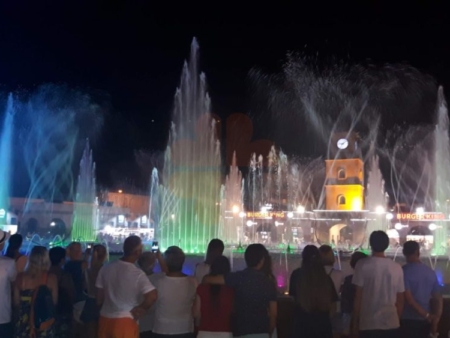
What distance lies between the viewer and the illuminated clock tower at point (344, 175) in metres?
58.7

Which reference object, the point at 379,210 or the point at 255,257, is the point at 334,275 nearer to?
the point at 255,257

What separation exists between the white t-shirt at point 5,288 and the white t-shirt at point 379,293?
3.67m

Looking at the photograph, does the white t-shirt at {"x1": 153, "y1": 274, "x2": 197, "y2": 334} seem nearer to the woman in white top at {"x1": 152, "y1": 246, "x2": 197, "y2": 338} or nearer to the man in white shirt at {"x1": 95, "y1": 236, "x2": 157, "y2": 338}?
the woman in white top at {"x1": 152, "y1": 246, "x2": 197, "y2": 338}

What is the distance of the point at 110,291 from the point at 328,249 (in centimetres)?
280

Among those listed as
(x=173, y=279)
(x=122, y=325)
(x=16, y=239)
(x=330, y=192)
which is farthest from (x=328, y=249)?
(x=330, y=192)

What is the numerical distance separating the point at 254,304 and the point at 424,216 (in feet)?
173

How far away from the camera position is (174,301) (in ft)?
18.0

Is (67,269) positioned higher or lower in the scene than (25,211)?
lower

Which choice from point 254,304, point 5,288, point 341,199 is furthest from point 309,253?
point 341,199

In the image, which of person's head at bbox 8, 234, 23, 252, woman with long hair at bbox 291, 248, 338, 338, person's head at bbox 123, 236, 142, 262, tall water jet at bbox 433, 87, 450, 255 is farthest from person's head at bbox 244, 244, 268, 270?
tall water jet at bbox 433, 87, 450, 255

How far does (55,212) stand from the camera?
60031 millimetres

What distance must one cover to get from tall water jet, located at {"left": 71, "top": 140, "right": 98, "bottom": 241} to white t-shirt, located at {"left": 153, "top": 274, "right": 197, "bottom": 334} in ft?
180

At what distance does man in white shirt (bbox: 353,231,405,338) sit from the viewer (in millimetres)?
5523

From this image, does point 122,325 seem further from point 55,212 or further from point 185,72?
point 55,212
